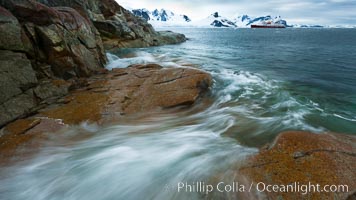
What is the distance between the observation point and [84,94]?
8898mm

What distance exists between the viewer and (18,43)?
8266 mm

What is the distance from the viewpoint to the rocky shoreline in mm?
4289

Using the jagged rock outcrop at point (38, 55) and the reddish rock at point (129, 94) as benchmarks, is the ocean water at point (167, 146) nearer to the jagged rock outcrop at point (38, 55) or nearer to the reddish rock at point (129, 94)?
the reddish rock at point (129, 94)

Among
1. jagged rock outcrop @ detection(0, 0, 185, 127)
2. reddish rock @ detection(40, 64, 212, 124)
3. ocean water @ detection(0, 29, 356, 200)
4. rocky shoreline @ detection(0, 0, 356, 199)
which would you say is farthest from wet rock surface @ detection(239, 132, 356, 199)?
jagged rock outcrop @ detection(0, 0, 185, 127)

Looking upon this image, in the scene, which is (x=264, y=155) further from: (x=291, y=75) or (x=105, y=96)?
(x=291, y=75)

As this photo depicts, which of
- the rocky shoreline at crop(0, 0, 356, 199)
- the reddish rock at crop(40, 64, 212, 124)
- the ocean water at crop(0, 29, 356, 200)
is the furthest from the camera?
the reddish rock at crop(40, 64, 212, 124)

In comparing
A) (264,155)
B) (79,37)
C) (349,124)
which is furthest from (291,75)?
(79,37)

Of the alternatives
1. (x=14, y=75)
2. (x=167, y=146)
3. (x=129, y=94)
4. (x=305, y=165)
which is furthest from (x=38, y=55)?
(x=305, y=165)

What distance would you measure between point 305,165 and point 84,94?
7.83 metres

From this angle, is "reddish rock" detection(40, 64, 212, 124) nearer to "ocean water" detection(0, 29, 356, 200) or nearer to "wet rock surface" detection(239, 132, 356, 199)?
"ocean water" detection(0, 29, 356, 200)

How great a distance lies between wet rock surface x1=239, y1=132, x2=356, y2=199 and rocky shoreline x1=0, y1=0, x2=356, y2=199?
16 millimetres

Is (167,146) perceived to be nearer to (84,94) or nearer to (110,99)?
(110,99)

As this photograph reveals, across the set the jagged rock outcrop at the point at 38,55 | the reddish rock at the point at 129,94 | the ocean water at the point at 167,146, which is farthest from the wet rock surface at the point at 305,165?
the jagged rock outcrop at the point at 38,55

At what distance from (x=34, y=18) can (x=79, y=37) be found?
8.37 feet
